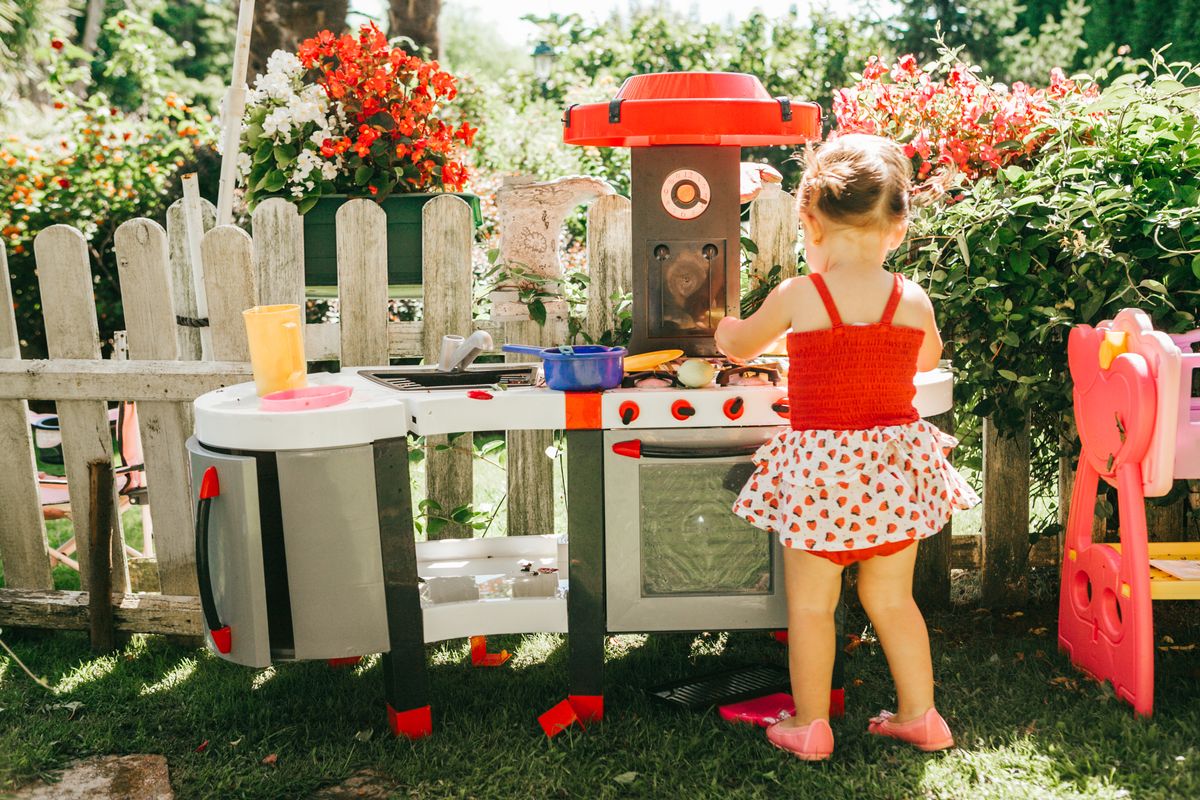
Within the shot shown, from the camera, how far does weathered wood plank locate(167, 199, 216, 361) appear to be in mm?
4324

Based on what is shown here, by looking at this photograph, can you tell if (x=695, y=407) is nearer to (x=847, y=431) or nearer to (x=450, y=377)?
(x=847, y=431)

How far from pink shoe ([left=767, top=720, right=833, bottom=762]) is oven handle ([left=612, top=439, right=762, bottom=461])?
75 centimetres

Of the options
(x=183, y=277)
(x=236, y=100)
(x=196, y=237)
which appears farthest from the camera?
(x=183, y=277)

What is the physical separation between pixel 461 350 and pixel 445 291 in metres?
0.71

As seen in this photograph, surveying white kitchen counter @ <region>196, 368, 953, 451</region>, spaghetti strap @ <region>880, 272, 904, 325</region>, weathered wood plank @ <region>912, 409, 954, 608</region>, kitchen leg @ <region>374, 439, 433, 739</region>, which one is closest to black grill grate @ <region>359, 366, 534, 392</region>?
white kitchen counter @ <region>196, 368, 953, 451</region>

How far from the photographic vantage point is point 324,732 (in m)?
3.14

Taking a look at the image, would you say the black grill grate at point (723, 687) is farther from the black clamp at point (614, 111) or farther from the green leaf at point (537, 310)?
the black clamp at point (614, 111)

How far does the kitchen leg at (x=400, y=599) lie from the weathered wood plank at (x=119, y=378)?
113 centimetres

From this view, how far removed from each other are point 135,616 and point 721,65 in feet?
40.5

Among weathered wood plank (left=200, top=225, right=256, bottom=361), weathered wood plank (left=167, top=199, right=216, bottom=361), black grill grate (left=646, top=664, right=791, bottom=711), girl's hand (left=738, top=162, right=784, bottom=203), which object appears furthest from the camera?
weathered wood plank (left=167, top=199, right=216, bottom=361)

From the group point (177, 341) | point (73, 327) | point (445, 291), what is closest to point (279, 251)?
point (177, 341)

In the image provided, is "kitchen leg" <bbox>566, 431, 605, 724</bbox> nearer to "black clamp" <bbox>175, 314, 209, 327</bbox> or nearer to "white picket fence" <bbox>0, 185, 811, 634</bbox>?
"white picket fence" <bbox>0, 185, 811, 634</bbox>

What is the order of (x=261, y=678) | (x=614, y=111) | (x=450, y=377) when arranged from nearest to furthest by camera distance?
(x=614, y=111), (x=450, y=377), (x=261, y=678)

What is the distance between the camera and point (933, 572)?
13.1ft
